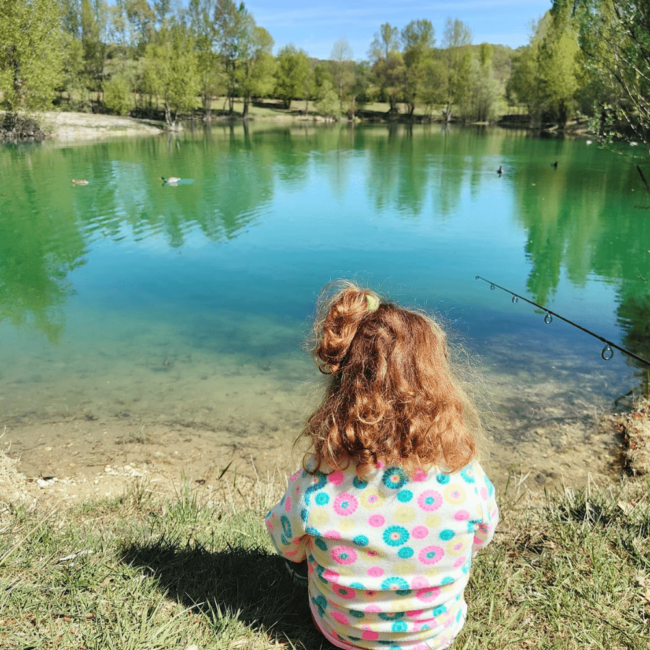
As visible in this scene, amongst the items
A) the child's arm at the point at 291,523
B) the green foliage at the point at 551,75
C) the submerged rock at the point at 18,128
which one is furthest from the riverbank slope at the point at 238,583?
the green foliage at the point at 551,75

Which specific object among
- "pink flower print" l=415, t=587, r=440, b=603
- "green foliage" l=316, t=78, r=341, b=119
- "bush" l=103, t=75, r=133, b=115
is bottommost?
"pink flower print" l=415, t=587, r=440, b=603

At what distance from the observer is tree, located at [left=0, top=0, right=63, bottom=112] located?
3105cm

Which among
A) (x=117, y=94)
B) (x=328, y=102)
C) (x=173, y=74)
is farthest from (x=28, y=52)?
(x=328, y=102)

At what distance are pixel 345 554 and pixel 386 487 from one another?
22 centimetres

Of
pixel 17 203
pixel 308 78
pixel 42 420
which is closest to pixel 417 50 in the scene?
pixel 308 78

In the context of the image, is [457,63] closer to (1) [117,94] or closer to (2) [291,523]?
(1) [117,94]

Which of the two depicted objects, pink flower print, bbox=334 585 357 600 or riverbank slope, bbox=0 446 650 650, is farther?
riverbank slope, bbox=0 446 650 650

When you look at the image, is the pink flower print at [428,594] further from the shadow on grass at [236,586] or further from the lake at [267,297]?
the lake at [267,297]

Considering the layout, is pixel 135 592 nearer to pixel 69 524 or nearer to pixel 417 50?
pixel 69 524

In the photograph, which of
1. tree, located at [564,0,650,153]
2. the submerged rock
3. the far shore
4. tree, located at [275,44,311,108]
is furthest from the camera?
tree, located at [275,44,311,108]

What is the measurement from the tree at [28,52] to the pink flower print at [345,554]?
3718cm

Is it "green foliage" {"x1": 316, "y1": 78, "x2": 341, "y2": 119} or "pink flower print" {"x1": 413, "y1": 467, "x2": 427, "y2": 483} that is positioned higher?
"green foliage" {"x1": 316, "y1": 78, "x2": 341, "y2": 119}

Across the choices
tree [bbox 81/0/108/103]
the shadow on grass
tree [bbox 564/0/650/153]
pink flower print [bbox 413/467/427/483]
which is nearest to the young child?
pink flower print [bbox 413/467/427/483]

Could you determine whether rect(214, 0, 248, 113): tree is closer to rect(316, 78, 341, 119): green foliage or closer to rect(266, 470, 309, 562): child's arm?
rect(316, 78, 341, 119): green foliage
